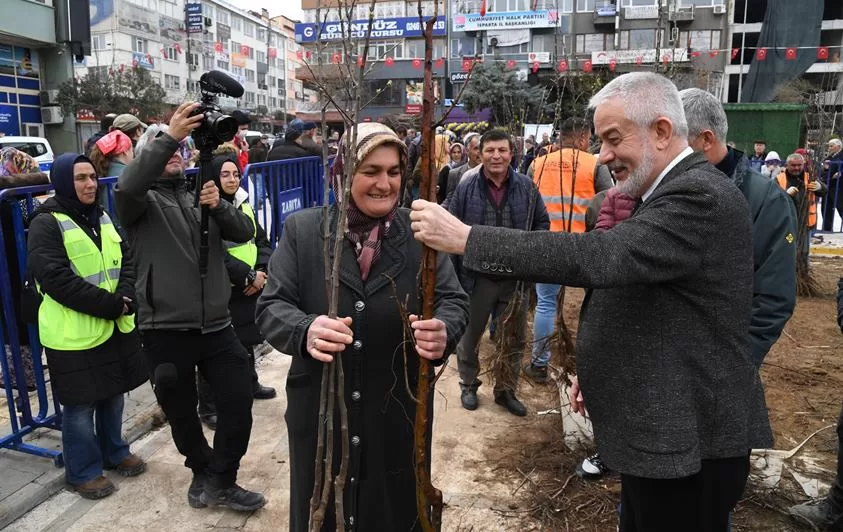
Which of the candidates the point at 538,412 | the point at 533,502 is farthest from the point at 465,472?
the point at 538,412

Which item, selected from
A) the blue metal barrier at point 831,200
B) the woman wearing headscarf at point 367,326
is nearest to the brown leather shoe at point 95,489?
the woman wearing headscarf at point 367,326

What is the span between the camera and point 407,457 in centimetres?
203

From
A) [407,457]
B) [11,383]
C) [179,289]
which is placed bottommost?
[11,383]

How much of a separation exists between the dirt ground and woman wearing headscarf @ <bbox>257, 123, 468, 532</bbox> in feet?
4.21

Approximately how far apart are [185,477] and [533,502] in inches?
74.5

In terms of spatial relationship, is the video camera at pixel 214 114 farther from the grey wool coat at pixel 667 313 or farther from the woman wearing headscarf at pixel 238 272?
the grey wool coat at pixel 667 313

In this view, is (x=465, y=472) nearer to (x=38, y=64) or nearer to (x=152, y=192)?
(x=152, y=192)

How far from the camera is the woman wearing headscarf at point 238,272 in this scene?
390cm

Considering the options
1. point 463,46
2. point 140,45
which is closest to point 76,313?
point 463,46

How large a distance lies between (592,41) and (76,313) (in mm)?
47436

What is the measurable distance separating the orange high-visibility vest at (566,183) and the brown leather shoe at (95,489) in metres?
3.38

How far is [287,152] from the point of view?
707 centimetres

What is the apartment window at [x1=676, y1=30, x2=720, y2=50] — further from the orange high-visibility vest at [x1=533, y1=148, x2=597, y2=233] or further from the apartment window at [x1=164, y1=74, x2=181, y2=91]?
the orange high-visibility vest at [x1=533, y1=148, x2=597, y2=233]

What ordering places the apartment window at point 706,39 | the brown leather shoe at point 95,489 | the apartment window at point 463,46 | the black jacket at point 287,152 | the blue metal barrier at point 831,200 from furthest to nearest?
the apartment window at point 463,46, the apartment window at point 706,39, the blue metal barrier at point 831,200, the black jacket at point 287,152, the brown leather shoe at point 95,489
